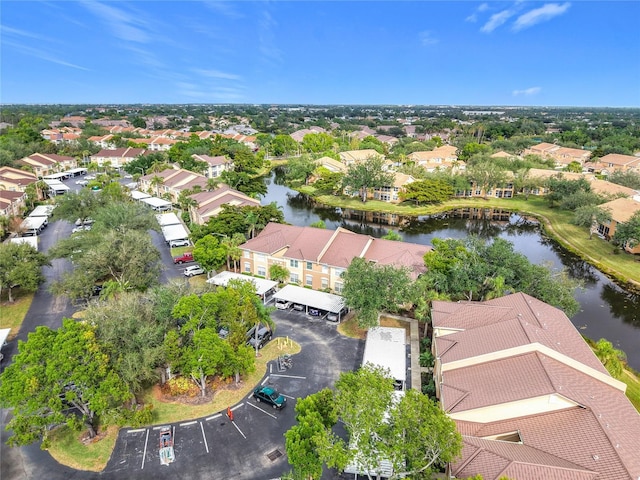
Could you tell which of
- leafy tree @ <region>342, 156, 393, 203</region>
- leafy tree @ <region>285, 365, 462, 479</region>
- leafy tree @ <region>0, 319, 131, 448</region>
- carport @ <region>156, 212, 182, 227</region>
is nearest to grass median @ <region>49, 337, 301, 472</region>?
leafy tree @ <region>0, 319, 131, 448</region>

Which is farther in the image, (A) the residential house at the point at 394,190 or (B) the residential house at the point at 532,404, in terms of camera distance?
(A) the residential house at the point at 394,190

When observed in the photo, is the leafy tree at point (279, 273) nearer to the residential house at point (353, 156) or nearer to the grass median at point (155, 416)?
the grass median at point (155, 416)

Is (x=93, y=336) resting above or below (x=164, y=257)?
above

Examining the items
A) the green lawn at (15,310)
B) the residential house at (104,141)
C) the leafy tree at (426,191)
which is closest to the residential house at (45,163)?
the residential house at (104,141)

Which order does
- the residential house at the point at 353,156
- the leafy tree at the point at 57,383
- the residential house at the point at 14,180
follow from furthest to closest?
the residential house at the point at 353,156 < the residential house at the point at 14,180 < the leafy tree at the point at 57,383

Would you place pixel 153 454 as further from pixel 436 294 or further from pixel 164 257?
pixel 164 257

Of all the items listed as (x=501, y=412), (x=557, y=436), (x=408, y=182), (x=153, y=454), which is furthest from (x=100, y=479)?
(x=408, y=182)
